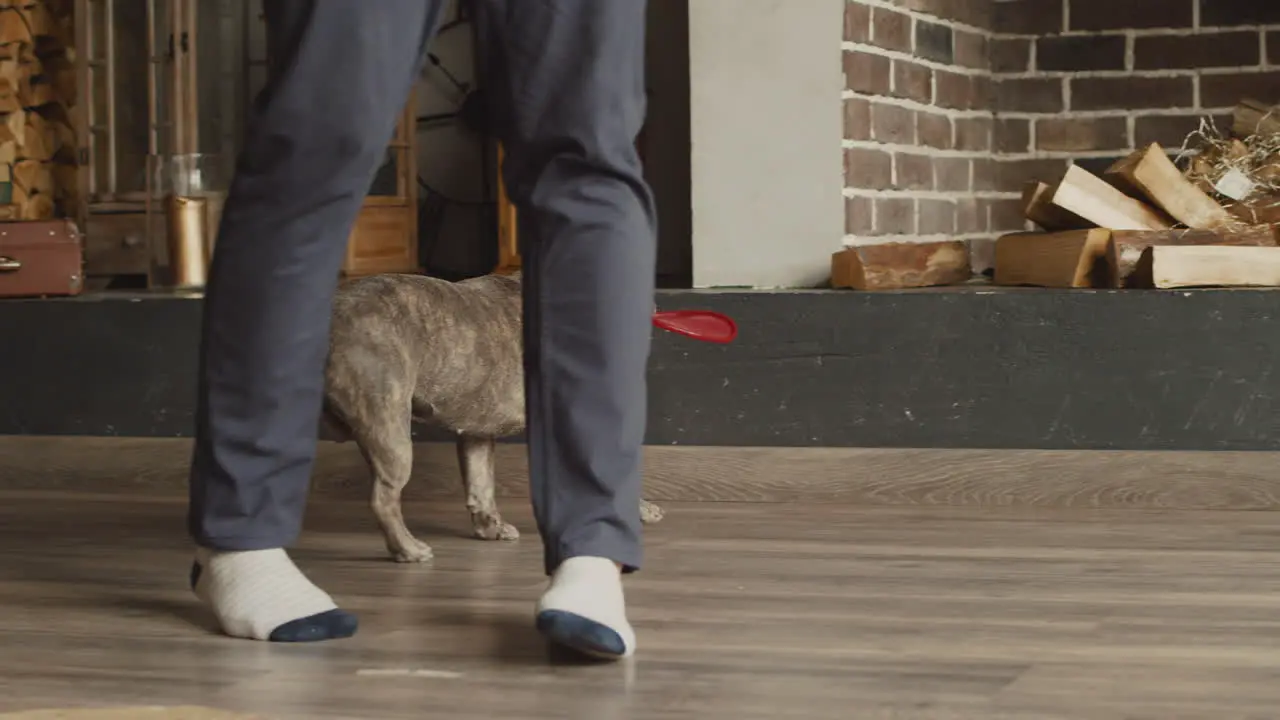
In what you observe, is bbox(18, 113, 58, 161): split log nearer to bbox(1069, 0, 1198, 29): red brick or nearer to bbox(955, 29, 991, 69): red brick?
bbox(955, 29, 991, 69): red brick

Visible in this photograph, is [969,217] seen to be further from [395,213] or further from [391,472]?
[391,472]

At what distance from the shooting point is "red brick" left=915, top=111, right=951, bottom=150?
303 centimetres

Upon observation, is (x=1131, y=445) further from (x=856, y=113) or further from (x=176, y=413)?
(x=176, y=413)

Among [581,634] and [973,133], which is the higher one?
[973,133]

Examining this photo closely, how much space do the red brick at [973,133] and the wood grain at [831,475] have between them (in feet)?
2.70

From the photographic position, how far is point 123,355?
9.26 ft

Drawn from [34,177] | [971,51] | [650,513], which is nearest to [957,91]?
[971,51]

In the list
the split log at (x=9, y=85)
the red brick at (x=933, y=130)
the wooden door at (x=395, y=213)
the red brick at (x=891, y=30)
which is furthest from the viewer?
the split log at (x=9, y=85)

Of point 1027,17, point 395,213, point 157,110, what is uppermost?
point 1027,17

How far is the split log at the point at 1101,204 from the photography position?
105 inches

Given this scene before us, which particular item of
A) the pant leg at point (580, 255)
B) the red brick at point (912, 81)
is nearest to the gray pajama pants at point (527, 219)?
the pant leg at point (580, 255)

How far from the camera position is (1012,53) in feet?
10.7

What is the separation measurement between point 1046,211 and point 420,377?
1072 millimetres

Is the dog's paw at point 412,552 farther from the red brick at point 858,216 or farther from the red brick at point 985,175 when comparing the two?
the red brick at point 985,175
